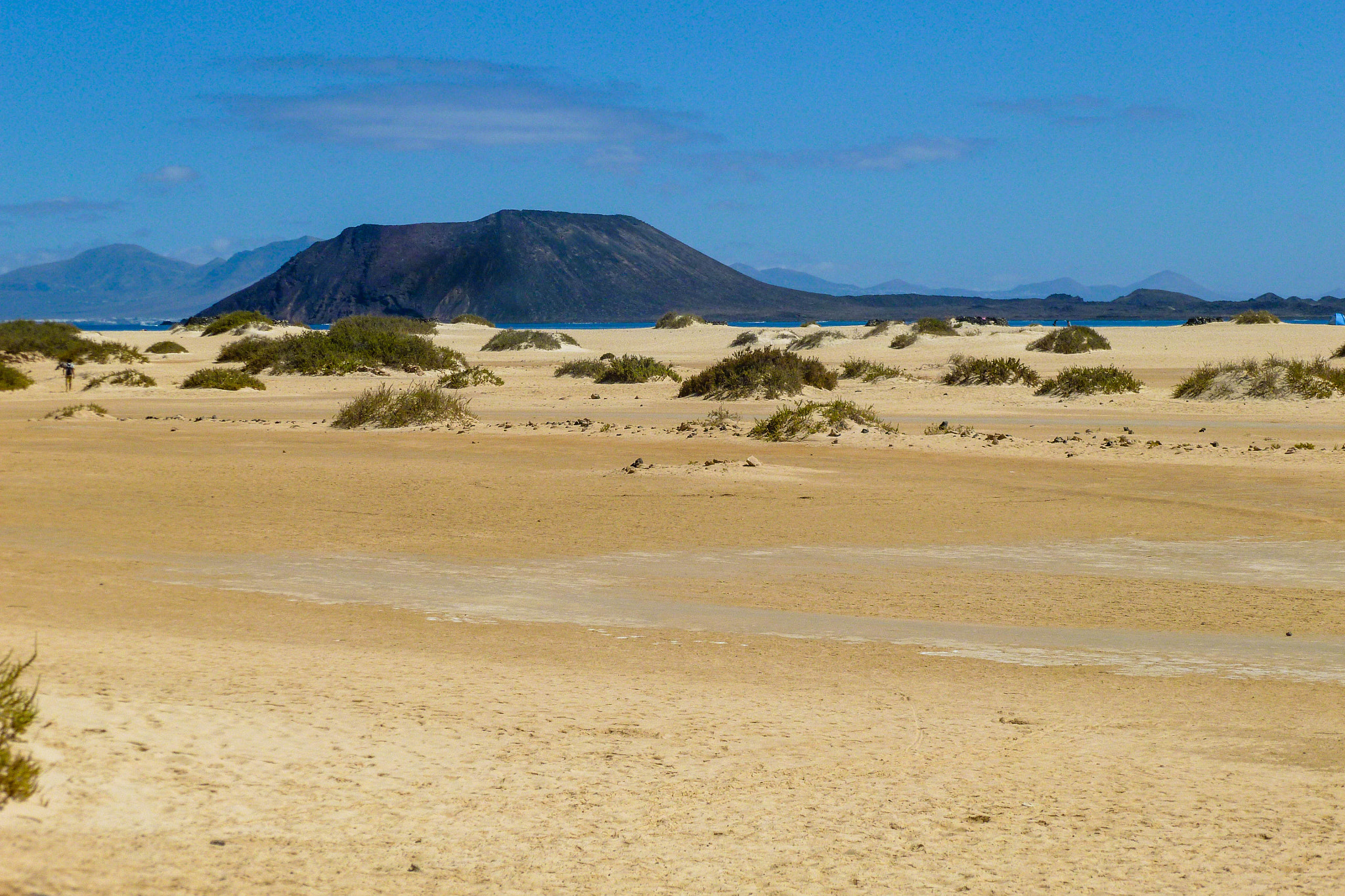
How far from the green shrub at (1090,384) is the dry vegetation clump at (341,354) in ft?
63.9

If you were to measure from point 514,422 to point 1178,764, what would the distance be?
19876mm

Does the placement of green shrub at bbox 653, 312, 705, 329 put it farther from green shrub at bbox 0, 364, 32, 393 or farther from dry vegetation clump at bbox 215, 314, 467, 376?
green shrub at bbox 0, 364, 32, 393

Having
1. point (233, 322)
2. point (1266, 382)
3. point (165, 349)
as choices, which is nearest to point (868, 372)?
point (1266, 382)

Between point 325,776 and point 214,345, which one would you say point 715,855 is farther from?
point 214,345

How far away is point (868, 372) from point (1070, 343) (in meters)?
13.0

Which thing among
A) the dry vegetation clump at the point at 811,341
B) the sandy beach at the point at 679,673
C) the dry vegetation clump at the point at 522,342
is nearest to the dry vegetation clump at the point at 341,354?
the dry vegetation clump at the point at 522,342

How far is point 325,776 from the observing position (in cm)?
526

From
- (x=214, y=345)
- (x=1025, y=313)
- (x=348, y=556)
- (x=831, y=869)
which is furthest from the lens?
(x=1025, y=313)

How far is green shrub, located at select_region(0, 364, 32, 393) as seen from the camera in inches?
1288

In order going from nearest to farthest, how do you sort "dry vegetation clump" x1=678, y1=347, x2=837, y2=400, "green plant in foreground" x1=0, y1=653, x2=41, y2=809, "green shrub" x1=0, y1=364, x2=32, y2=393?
"green plant in foreground" x1=0, y1=653, x2=41, y2=809 < "dry vegetation clump" x1=678, y1=347, x2=837, y2=400 < "green shrub" x1=0, y1=364, x2=32, y2=393

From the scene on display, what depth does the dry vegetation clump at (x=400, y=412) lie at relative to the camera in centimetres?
2347

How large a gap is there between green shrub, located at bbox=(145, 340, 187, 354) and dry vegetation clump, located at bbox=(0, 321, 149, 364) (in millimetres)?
3308

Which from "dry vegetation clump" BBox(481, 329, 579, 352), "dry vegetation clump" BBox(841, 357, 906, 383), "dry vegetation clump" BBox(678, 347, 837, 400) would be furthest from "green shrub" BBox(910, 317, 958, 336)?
"dry vegetation clump" BBox(678, 347, 837, 400)

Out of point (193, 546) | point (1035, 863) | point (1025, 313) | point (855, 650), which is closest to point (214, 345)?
point (193, 546)
